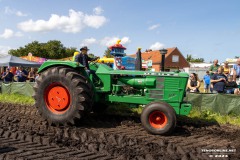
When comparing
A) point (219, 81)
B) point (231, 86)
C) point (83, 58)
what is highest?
point (83, 58)

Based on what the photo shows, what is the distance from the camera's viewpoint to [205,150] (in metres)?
4.53

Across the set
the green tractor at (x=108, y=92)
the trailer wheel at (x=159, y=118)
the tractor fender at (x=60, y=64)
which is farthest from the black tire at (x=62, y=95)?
the trailer wheel at (x=159, y=118)

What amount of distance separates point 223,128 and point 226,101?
5.93ft

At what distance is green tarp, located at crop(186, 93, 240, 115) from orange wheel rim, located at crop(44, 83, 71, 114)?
4.16 meters

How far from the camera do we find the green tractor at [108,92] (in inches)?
221

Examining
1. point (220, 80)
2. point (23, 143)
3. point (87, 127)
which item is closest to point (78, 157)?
point (23, 143)

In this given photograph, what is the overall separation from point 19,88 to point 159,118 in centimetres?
832

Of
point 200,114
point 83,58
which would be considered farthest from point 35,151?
point 200,114

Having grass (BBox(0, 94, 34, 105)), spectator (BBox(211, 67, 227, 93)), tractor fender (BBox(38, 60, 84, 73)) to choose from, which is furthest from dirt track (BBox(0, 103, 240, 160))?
grass (BBox(0, 94, 34, 105))

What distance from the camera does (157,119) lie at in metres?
5.61

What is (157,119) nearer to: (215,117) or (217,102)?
(215,117)

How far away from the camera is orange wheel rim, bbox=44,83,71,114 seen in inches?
240

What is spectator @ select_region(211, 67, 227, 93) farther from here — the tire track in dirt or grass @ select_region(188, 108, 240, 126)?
the tire track in dirt

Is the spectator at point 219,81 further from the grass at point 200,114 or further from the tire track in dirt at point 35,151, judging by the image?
the tire track in dirt at point 35,151
